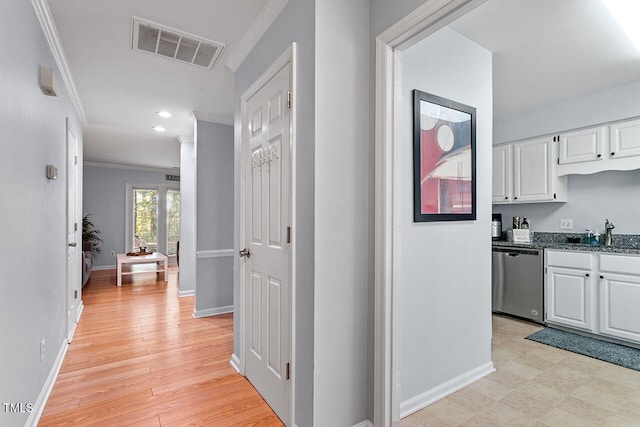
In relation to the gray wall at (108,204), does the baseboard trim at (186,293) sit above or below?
below

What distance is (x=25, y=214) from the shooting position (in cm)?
169

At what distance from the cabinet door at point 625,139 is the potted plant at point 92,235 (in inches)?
348

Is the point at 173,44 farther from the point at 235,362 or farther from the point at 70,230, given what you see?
the point at 235,362

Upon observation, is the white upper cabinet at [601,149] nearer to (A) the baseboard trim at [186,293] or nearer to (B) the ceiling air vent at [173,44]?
(B) the ceiling air vent at [173,44]

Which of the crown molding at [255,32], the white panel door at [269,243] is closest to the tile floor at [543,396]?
the white panel door at [269,243]

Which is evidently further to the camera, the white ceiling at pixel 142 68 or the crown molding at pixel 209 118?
the crown molding at pixel 209 118

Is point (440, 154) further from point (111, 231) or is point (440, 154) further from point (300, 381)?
point (111, 231)

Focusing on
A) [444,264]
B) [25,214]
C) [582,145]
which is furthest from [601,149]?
[25,214]

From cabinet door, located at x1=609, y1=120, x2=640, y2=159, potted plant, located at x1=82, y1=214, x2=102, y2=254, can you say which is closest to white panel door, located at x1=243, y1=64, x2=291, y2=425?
cabinet door, located at x1=609, y1=120, x2=640, y2=159

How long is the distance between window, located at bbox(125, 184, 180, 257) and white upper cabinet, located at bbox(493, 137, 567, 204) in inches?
302

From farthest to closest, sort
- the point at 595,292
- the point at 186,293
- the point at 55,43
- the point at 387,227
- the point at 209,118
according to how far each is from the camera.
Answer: the point at 186,293 → the point at 209,118 → the point at 595,292 → the point at 55,43 → the point at 387,227

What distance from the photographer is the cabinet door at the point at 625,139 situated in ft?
10.1

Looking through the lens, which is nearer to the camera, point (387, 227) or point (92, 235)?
point (387, 227)

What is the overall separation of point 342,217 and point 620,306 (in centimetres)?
313
